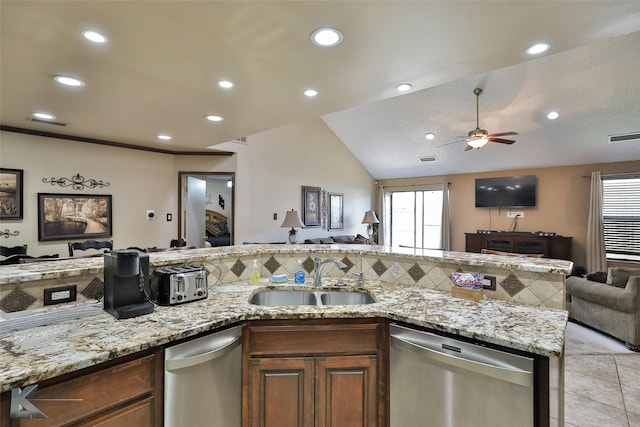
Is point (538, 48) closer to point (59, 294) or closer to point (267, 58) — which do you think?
point (267, 58)

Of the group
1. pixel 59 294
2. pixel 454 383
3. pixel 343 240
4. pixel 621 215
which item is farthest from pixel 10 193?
pixel 621 215

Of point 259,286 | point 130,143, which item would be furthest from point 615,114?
point 130,143

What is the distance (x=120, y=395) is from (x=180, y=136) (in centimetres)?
372

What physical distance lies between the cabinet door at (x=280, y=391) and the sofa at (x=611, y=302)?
146 inches

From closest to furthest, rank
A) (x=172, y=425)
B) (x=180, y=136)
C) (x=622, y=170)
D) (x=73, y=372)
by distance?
(x=73, y=372), (x=172, y=425), (x=180, y=136), (x=622, y=170)

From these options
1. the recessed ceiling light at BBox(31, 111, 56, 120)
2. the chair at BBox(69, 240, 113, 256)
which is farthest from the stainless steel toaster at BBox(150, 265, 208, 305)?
the chair at BBox(69, 240, 113, 256)

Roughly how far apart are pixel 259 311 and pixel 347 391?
2.00ft

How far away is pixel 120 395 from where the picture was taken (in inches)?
44.7

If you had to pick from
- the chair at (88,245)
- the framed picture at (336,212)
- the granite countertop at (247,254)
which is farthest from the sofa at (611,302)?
the chair at (88,245)

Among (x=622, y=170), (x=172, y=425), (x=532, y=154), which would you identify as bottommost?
(x=172, y=425)

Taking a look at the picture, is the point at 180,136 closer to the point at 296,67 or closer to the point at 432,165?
the point at 296,67

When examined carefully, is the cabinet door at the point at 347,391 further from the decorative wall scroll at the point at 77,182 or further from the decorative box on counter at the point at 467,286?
the decorative wall scroll at the point at 77,182

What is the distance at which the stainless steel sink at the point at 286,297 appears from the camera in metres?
2.11

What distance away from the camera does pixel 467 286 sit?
1.82 m
